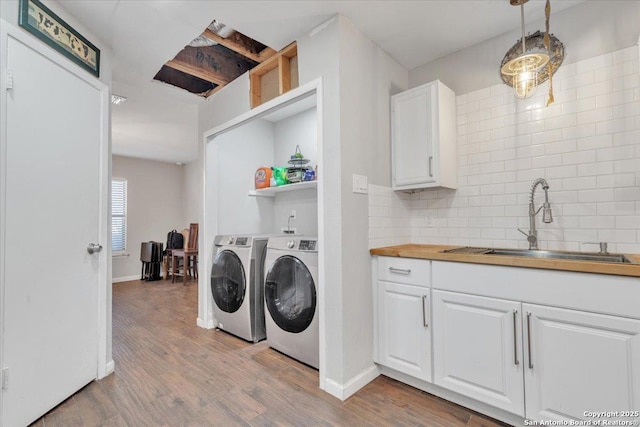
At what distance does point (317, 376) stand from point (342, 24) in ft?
7.74

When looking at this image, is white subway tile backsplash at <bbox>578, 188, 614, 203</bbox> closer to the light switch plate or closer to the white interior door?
the light switch plate

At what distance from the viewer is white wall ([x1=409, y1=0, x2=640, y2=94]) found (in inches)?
67.2

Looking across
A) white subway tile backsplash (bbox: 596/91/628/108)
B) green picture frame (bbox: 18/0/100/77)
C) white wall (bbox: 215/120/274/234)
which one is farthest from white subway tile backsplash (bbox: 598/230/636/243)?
green picture frame (bbox: 18/0/100/77)

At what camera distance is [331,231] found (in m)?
1.93

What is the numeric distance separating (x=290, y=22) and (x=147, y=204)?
18.1ft

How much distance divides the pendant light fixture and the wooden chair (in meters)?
5.22

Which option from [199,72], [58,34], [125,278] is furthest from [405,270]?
[125,278]

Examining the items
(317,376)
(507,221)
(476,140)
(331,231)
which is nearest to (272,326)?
(317,376)

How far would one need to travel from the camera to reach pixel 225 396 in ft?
6.12

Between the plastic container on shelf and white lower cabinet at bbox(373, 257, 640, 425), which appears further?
the plastic container on shelf

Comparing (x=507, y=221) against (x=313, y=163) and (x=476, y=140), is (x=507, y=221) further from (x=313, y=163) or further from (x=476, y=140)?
(x=313, y=163)

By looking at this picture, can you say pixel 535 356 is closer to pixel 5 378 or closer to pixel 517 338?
pixel 517 338

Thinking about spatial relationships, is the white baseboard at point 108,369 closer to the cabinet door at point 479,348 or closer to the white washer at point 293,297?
the white washer at point 293,297

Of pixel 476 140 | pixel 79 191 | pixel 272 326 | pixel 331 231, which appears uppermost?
pixel 476 140
